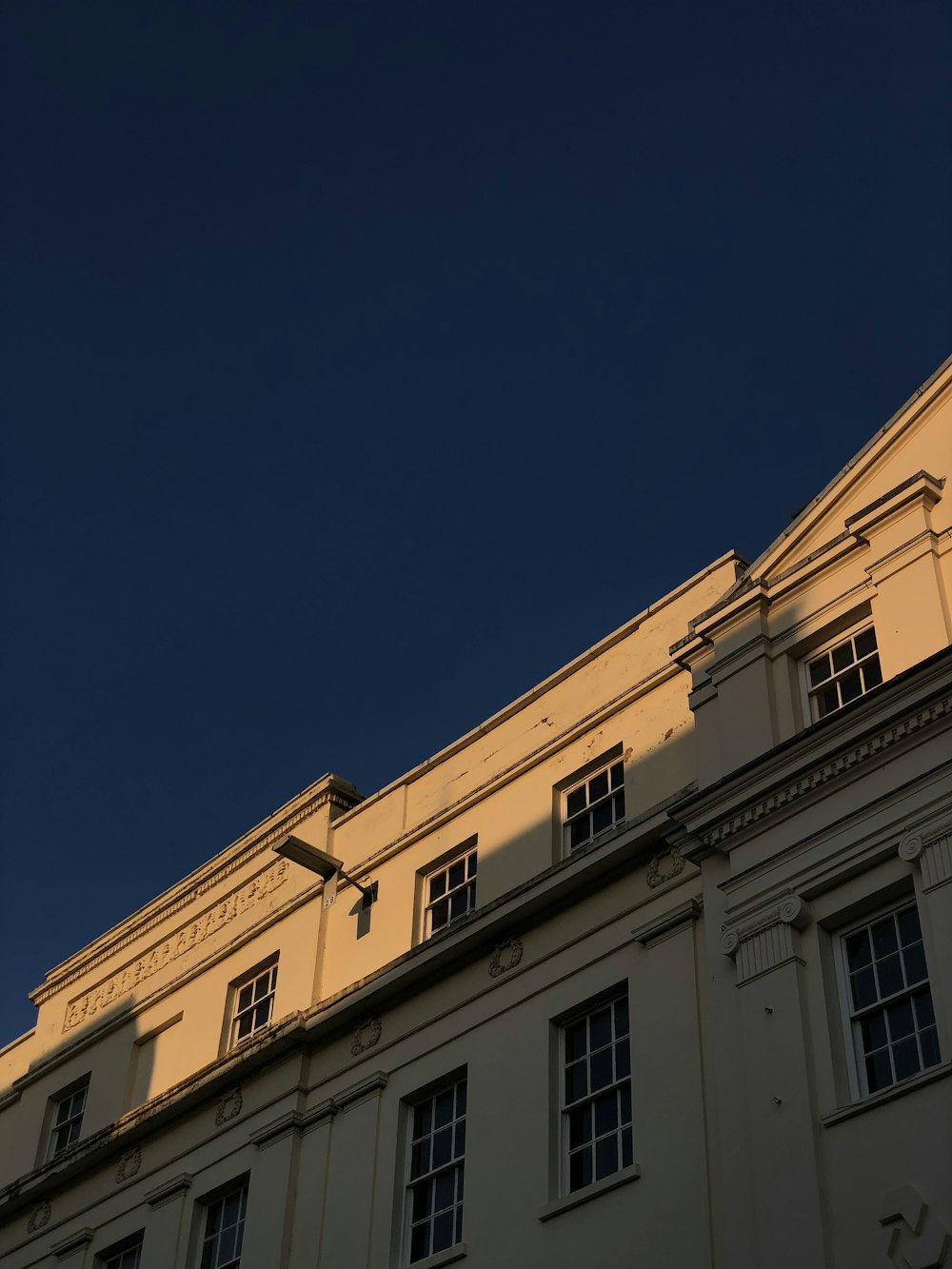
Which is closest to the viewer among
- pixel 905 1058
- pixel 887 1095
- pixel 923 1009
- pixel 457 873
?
pixel 887 1095

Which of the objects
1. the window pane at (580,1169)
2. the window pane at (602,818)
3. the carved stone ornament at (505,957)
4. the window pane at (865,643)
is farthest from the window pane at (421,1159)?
the window pane at (865,643)

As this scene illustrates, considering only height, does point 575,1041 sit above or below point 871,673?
below

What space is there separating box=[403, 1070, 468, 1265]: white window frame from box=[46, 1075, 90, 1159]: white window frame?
876cm

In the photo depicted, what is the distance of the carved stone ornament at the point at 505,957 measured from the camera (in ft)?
77.4

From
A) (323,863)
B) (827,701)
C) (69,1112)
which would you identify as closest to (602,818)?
(827,701)

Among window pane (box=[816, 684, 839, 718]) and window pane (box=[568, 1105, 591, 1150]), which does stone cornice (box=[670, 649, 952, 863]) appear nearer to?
window pane (box=[816, 684, 839, 718])

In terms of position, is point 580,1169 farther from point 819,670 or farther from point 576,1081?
point 819,670

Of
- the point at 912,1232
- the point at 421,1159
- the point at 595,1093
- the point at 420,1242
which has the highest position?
the point at 421,1159

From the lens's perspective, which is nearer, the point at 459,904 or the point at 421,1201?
the point at 421,1201

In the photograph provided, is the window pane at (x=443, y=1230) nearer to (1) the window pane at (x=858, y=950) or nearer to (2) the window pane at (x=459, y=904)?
(2) the window pane at (x=459, y=904)

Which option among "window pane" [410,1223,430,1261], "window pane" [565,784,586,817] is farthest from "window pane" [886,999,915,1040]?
"window pane" [410,1223,430,1261]

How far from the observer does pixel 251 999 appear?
2842 centimetres

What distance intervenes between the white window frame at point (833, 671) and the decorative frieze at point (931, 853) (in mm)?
2581

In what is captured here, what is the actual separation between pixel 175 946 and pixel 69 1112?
3.46 metres
